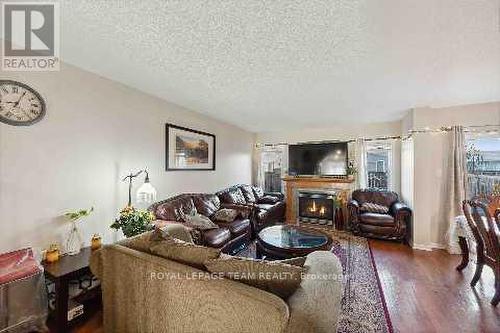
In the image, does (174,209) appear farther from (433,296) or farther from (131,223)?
(433,296)

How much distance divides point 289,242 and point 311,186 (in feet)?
9.36

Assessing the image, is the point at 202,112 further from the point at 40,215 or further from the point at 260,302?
the point at 260,302

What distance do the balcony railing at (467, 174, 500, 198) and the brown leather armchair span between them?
1.00 metres

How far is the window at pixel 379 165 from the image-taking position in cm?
520

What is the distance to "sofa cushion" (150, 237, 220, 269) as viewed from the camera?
57.4 inches

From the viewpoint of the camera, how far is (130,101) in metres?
3.20

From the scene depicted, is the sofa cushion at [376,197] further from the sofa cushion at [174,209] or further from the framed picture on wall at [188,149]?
the sofa cushion at [174,209]

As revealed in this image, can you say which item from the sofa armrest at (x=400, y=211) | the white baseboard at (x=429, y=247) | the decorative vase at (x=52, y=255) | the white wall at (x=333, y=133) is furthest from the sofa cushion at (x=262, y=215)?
the decorative vase at (x=52, y=255)

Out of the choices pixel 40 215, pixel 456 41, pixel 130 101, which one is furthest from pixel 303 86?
pixel 40 215

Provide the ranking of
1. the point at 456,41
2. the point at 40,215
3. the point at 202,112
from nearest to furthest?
the point at 456,41 → the point at 40,215 → the point at 202,112

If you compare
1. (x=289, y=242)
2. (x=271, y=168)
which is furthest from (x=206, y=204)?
(x=271, y=168)

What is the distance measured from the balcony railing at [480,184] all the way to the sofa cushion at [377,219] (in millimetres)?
1266

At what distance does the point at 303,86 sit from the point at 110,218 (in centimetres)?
298

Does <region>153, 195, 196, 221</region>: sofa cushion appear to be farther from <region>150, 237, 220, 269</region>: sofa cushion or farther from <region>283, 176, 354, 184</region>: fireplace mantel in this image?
<region>283, 176, 354, 184</region>: fireplace mantel
